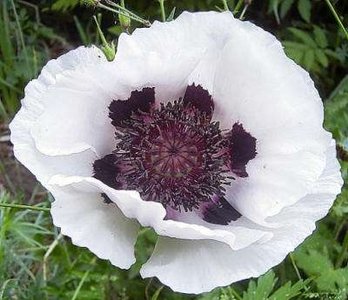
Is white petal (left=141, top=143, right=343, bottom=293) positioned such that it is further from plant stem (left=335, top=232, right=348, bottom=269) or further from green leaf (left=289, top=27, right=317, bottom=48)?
green leaf (left=289, top=27, right=317, bottom=48)

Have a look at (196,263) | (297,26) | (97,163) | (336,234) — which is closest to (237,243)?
(196,263)

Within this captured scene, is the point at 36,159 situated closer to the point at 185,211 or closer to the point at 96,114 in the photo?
the point at 96,114

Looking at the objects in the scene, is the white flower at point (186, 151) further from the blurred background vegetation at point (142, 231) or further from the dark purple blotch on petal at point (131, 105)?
the blurred background vegetation at point (142, 231)

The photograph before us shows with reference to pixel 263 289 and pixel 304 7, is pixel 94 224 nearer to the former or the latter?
pixel 263 289

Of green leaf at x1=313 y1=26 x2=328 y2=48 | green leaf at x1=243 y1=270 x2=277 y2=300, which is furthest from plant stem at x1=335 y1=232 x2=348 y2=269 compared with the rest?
green leaf at x1=313 y1=26 x2=328 y2=48

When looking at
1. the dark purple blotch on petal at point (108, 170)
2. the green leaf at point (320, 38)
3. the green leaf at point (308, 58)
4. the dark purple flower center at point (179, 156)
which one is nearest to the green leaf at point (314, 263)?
the dark purple flower center at point (179, 156)

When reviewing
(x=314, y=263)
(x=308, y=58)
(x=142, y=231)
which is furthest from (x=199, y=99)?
(x=308, y=58)
